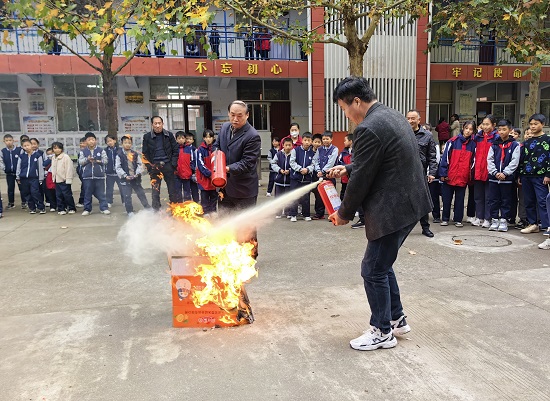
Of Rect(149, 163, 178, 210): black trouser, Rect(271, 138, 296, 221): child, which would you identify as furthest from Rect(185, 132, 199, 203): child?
Rect(271, 138, 296, 221): child

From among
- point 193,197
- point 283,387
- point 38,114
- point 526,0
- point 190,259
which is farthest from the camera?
point 38,114

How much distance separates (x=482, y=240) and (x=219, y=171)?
440 cm

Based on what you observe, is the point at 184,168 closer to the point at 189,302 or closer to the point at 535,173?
the point at 189,302

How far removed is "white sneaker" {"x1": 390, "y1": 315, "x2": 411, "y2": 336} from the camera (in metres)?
3.44

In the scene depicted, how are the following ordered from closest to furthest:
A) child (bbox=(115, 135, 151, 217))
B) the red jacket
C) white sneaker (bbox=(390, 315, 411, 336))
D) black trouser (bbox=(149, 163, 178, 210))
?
white sneaker (bbox=(390, 315, 411, 336))
the red jacket
black trouser (bbox=(149, 163, 178, 210))
child (bbox=(115, 135, 151, 217))

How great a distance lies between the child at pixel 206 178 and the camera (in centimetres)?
775

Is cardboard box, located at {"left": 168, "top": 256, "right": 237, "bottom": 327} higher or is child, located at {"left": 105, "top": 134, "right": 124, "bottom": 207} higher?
child, located at {"left": 105, "top": 134, "right": 124, "bottom": 207}

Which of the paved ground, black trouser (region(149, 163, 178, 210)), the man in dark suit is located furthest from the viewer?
black trouser (region(149, 163, 178, 210))

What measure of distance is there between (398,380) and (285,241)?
3976 millimetres

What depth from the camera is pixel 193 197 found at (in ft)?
31.7

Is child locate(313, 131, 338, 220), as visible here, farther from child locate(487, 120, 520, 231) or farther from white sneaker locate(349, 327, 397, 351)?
white sneaker locate(349, 327, 397, 351)

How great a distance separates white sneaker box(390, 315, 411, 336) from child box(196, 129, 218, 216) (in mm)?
4414

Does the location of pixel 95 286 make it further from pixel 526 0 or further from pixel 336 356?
pixel 526 0

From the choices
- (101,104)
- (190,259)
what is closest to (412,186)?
(190,259)
